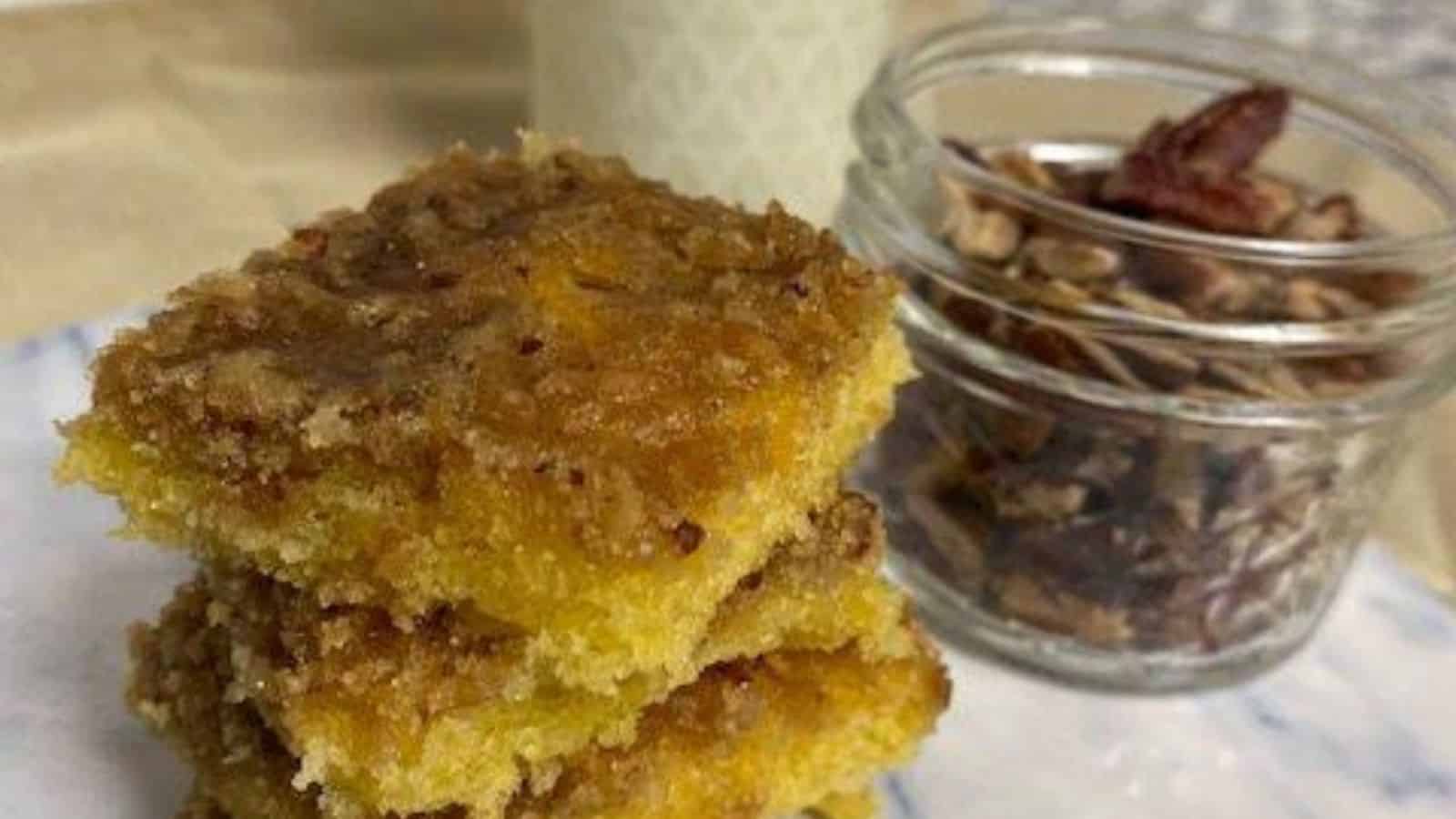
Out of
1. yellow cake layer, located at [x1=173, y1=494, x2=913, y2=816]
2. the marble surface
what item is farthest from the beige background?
yellow cake layer, located at [x1=173, y1=494, x2=913, y2=816]

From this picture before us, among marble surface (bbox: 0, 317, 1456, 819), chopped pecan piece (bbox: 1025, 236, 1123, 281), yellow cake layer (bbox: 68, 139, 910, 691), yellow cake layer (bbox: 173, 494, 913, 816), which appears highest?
yellow cake layer (bbox: 68, 139, 910, 691)

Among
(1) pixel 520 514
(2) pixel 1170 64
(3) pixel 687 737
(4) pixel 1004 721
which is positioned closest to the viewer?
(1) pixel 520 514

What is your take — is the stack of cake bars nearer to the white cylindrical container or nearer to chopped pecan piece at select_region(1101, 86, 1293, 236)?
chopped pecan piece at select_region(1101, 86, 1293, 236)

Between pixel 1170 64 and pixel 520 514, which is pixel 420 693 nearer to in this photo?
pixel 520 514

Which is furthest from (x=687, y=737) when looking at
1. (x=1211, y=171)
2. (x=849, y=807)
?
(x=1211, y=171)

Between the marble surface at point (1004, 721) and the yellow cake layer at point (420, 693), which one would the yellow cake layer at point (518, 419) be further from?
the marble surface at point (1004, 721)

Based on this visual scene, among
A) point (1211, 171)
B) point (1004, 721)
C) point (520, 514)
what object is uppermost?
point (520, 514)

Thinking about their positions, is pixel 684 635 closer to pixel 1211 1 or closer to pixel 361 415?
pixel 361 415

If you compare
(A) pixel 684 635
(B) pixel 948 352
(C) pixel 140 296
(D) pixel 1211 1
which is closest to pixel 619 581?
(A) pixel 684 635
